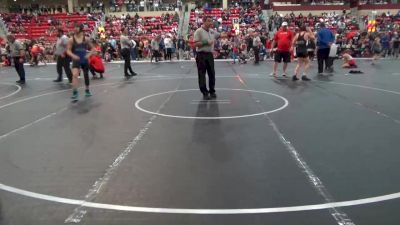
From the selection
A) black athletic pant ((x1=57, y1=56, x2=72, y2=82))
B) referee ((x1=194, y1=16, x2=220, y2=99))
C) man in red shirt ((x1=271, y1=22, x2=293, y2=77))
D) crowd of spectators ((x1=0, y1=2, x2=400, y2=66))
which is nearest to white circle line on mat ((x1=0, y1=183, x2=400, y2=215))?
referee ((x1=194, y1=16, x2=220, y2=99))

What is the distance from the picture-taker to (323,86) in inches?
432

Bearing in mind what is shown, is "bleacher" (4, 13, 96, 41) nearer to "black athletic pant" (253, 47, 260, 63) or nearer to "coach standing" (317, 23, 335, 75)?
"black athletic pant" (253, 47, 260, 63)

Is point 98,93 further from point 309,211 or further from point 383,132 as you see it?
point 309,211

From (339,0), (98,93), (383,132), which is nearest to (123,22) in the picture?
(339,0)

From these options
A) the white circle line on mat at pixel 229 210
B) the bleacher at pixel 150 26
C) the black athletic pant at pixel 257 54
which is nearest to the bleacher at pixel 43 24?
the bleacher at pixel 150 26

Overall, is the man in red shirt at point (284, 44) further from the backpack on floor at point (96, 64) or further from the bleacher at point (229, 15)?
the bleacher at point (229, 15)

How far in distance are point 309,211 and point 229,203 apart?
2.24 ft

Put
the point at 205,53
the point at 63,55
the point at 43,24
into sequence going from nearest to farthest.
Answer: the point at 205,53
the point at 63,55
the point at 43,24

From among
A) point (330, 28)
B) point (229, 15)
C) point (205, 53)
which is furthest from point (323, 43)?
point (229, 15)

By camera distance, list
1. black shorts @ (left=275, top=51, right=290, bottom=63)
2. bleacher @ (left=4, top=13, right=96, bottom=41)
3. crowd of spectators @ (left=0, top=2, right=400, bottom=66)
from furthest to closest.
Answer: bleacher @ (left=4, top=13, right=96, bottom=41)
crowd of spectators @ (left=0, top=2, right=400, bottom=66)
black shorts @ (left=275, top=51, right=290, bottom=63)

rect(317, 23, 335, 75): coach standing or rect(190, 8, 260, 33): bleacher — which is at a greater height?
rect(190, 8, 260, 33): bleacher

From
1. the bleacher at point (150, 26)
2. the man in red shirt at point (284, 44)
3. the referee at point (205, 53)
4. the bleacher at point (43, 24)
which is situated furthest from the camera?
the bleacher at point (43, 24)

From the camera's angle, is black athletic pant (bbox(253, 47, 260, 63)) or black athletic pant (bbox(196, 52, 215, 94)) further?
black athletic pant (bbox(253, 47, 260, 63))

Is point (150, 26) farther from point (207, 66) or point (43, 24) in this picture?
point (207, 66)
